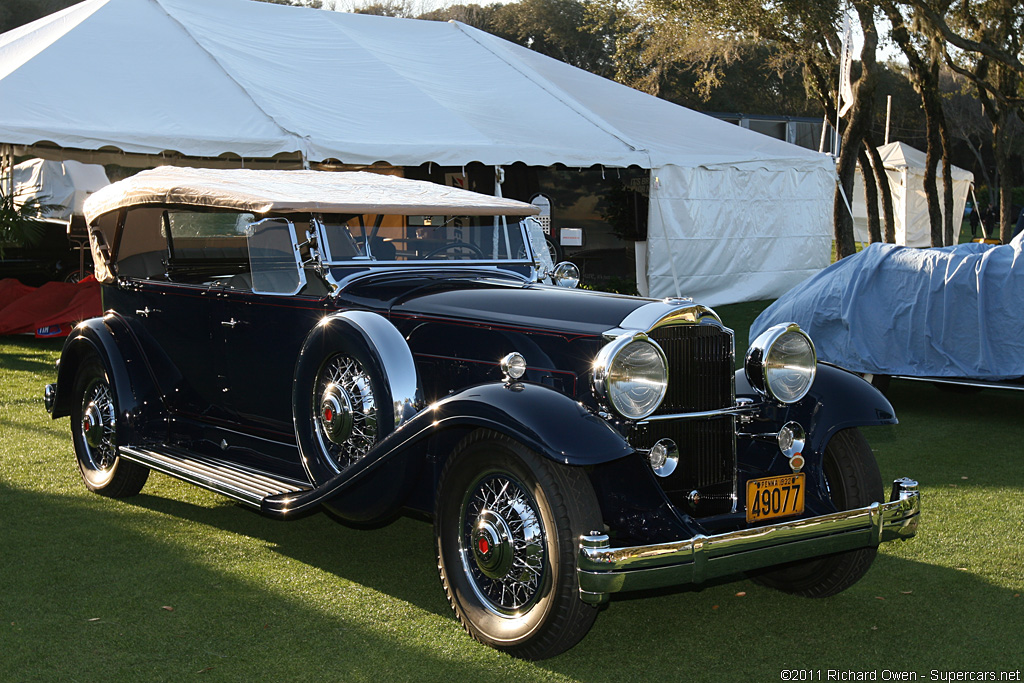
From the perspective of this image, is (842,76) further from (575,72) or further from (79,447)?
(79,447)

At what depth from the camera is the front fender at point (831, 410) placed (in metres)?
4.12

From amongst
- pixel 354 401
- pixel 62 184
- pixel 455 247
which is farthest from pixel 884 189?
pixel 354 401

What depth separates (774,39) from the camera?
17297 millimetres

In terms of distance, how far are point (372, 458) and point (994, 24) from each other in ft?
62.9

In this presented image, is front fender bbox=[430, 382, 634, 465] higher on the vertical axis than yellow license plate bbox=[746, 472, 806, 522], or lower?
higher

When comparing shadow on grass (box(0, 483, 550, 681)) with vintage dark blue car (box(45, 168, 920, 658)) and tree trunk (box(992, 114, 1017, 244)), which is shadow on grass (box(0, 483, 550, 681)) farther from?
tree trunk (box(992, 114, 1017, 244))

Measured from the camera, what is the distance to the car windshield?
491 cm

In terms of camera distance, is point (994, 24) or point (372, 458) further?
point (994, 24)

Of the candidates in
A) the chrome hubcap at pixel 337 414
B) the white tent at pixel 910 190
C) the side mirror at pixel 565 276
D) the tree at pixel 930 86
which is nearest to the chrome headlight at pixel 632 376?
the chrome hubcap at pixel 337 414

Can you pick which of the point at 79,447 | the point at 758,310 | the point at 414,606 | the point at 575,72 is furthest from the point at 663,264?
the point at 414,606

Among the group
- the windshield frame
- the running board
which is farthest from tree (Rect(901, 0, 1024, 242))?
the running board

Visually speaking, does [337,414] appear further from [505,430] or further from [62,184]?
[62,184]

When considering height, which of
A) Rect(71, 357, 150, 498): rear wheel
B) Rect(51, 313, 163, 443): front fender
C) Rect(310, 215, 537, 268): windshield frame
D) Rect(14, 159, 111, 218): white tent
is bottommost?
Rect(71, 357, 150, 498): rear wheel

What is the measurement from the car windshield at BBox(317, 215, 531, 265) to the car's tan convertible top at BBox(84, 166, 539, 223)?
112mm
